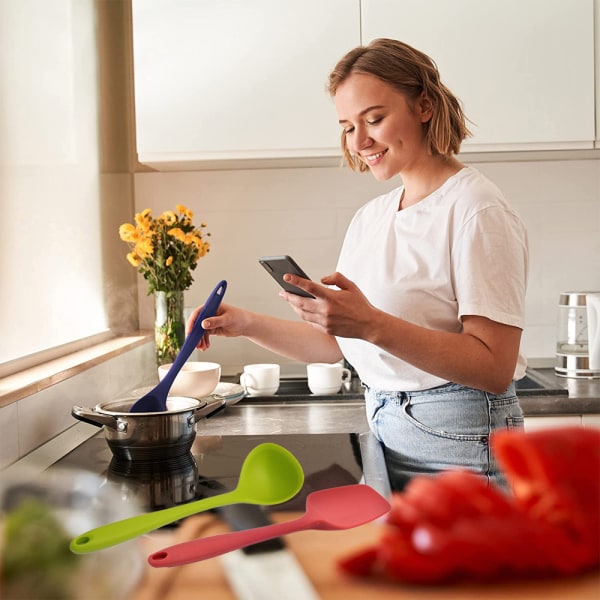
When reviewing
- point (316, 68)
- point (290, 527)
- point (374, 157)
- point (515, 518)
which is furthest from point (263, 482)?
point (316, 68)

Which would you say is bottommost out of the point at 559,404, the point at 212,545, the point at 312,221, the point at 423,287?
the point at 559,404

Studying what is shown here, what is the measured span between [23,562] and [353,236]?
1.21 m

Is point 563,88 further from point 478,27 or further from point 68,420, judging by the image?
point 68,420

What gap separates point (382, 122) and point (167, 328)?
0.89 metres

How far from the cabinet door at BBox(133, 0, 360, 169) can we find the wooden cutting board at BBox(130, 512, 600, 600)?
1.48 meters

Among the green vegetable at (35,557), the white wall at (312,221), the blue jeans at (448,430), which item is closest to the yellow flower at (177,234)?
the white wall at (312,221)

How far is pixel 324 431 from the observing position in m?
1.55

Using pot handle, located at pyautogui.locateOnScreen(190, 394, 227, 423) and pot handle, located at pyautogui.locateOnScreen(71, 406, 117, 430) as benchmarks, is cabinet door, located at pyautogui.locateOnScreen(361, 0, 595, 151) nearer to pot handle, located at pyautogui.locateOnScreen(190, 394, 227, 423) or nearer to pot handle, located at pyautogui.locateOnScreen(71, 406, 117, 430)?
pot handle, located at pyautogui.locateOnScreen(190, 394, 227, 423)

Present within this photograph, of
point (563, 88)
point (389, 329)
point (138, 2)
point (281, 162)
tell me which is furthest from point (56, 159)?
point (563, 88)

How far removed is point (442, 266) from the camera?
125cm

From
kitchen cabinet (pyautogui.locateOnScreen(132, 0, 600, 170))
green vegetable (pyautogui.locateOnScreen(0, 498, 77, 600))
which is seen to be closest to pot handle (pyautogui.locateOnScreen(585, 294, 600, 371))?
kitchen cabinet (pyautogui.locateOnScreen(132, 0, 600, 170))

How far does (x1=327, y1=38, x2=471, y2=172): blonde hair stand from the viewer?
4.33 ft

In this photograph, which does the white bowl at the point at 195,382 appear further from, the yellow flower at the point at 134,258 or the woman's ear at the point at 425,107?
the woman's ear at the point at 425,107

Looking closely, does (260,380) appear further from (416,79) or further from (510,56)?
(510,56)
